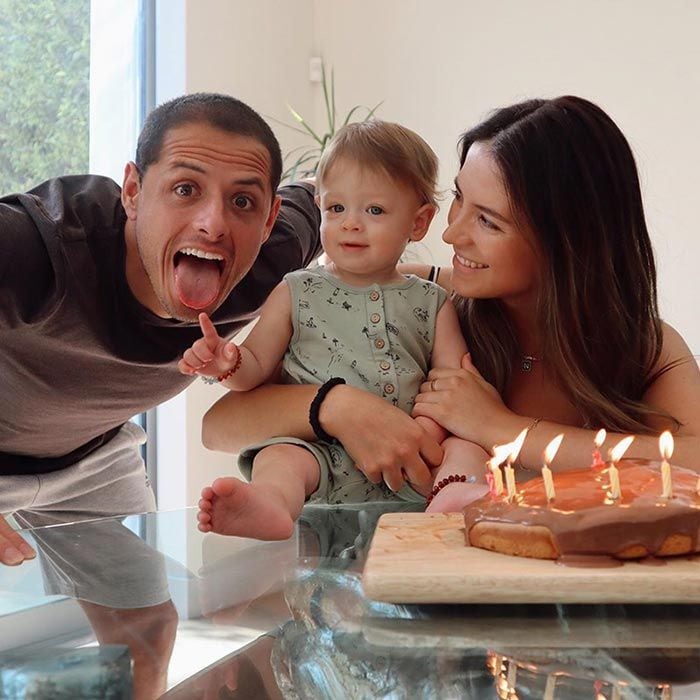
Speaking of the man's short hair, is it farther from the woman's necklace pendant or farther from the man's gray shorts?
the man's gray shorts

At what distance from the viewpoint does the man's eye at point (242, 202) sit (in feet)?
6.48

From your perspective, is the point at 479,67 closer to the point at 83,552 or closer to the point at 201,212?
the point at 201,212

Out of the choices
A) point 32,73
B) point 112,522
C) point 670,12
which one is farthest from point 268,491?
point 670,12

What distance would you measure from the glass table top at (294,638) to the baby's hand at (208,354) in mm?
500

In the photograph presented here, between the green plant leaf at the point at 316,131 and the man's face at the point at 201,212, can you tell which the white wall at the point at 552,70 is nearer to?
the green plant leaf at the point at 316,131

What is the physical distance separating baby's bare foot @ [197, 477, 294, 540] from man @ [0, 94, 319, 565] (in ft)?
2.55

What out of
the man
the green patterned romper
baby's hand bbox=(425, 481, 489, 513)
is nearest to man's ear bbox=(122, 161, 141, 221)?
the man

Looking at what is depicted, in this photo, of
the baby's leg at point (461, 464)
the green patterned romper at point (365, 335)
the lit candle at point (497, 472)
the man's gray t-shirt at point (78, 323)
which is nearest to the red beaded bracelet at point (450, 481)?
the baby's leg at point (461, 464)

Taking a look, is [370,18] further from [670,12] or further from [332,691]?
[332,691]

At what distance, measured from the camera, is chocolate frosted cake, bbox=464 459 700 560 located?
3.11ft

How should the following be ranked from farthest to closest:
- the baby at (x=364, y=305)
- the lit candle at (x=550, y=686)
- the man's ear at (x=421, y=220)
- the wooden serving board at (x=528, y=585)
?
the man's ear at (x=421, y=220), the baby at (x=364, y=305), the wooden serving board at (x=528, y=585), the lit candle at (x=550, y=686)

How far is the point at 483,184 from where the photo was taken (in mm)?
1731

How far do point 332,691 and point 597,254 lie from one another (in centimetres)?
121

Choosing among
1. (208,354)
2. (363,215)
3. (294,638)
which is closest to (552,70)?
(363,215)
